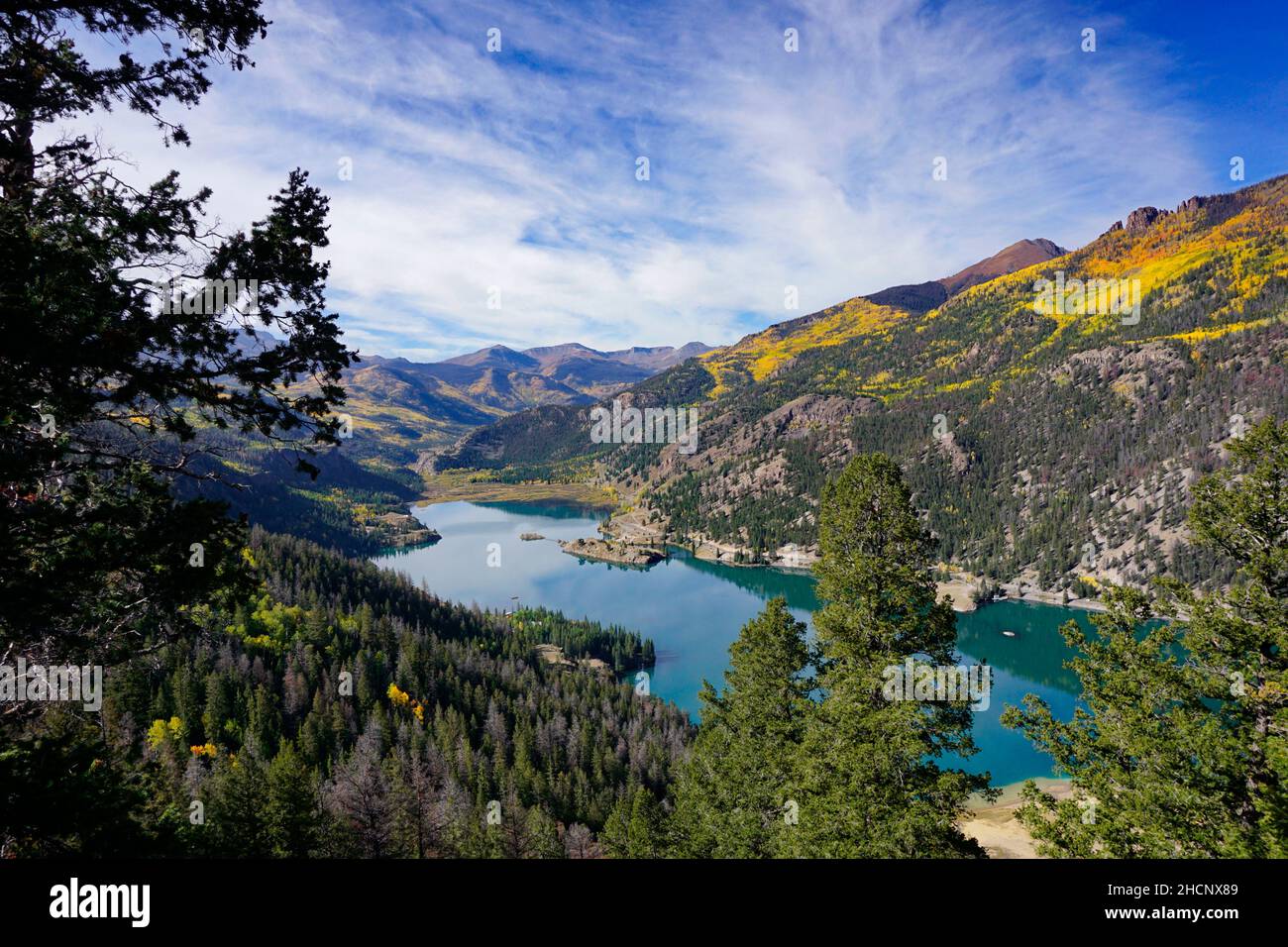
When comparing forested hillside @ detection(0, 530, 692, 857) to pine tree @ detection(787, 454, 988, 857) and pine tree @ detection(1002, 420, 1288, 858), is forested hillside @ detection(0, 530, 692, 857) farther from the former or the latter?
pine tree @ detection(1002, 420, 1288, 858)

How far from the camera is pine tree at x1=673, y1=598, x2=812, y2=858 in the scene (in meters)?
19.5

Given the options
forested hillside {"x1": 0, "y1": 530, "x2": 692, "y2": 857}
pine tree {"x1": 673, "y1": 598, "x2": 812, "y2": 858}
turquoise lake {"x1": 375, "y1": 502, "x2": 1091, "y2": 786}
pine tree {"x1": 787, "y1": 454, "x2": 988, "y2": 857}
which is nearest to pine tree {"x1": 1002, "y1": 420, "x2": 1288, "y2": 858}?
pine tree {"x1": 787, "y1": 454, "x2": 988, "y2": 857}

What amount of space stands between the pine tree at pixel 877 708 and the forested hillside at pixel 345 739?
13.5 m

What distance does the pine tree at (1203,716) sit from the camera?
12.7 m

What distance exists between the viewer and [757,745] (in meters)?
20.5

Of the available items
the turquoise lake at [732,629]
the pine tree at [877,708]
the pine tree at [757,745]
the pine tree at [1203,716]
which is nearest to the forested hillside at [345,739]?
the pine tree at [877,708]

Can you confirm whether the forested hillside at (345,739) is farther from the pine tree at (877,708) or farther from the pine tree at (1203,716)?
the pine tree at (1203,716)

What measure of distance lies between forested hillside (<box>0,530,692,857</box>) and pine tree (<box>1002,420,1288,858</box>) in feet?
63.3

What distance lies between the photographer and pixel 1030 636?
138 meters

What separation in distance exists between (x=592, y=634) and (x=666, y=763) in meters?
60.9

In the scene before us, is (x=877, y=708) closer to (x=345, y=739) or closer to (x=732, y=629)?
(x=345, y=739)

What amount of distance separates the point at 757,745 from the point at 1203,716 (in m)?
12.2
